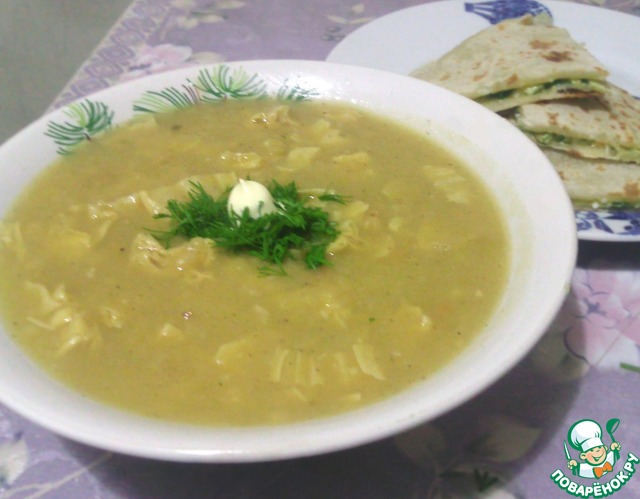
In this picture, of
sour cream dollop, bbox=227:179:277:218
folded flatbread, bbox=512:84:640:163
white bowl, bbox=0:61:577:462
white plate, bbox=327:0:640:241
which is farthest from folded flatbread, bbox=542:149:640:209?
sour cream dollop, bbox=227:179:277:218

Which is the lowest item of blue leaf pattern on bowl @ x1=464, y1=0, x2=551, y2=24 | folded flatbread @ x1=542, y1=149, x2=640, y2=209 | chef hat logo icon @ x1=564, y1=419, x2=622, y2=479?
chef hat logo icon @ x1=564, y1=419, x2=622, y2=479

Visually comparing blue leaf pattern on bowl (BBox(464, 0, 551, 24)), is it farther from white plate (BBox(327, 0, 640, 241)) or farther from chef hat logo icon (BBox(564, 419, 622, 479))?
chef hat logo icon (BBox(564, 419, 622, 479))

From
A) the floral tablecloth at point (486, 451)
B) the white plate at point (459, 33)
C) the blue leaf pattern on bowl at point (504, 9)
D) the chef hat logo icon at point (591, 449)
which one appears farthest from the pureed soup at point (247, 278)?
the blue leaf pattern on bowl at point (504, 9)

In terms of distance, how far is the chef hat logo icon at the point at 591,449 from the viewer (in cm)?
154

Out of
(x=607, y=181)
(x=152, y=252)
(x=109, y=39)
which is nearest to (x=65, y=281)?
(x=152, y=252)

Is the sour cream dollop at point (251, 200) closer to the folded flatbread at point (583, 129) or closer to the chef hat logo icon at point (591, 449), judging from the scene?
the chef hat logo icon at point (591, 449)

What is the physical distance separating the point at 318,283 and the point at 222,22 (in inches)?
103

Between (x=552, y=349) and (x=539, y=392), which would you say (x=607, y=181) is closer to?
(x=552, y=349)

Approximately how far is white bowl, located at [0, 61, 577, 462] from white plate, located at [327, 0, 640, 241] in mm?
741

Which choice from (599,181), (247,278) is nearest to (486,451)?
(247,278)

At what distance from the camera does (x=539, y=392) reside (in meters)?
1.71

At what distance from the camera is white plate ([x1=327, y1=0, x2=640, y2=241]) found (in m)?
3.03

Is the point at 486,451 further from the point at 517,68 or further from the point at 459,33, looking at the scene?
the point at 459,33

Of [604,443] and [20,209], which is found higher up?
[20,209]
